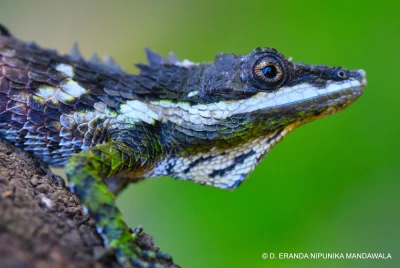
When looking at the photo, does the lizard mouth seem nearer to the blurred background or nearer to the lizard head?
the lizard head

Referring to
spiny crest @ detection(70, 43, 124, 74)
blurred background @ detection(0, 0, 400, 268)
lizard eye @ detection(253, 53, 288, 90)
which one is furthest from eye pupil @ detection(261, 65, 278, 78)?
blurred background @ detection(0, 0, 400, 268)

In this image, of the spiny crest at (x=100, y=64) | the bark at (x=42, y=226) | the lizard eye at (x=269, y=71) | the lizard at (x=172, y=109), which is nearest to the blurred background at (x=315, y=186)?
the lizard at (x=172, y=109)

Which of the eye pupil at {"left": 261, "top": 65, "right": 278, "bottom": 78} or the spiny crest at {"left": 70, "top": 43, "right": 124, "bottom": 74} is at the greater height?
the spiny crest at {"left": 70, "top": 43, "right": 124, "bottom": 74}

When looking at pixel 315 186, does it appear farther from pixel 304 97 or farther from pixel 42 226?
pixel 42 226

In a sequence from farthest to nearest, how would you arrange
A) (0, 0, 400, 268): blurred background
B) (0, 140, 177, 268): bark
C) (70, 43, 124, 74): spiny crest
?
(0, 0, 400, 268): blurred background
(70, 43, 124, 74): spiny crest
(0, 140, 177, 268): bark

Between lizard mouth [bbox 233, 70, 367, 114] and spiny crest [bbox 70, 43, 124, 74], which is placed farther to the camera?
spiny crest [bbox 70, 43, 124, 74]

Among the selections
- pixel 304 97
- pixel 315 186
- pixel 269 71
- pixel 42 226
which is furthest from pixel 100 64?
pixel 315 186
